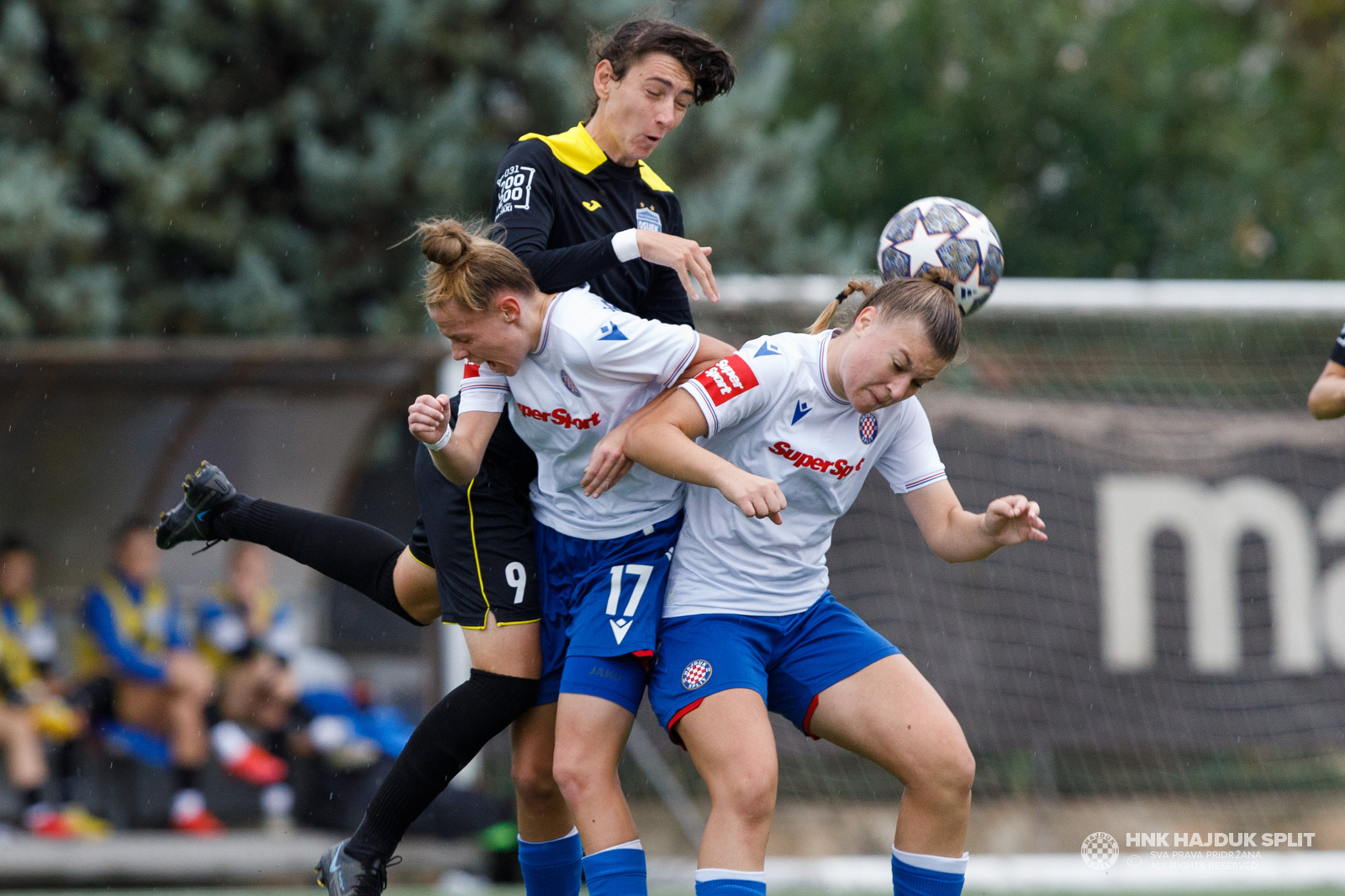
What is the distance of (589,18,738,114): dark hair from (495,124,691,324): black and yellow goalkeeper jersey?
24 centimetres

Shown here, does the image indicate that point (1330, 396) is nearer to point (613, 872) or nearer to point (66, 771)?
point (613, 872)

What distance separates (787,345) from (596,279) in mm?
565

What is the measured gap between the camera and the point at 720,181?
10867 millimetres

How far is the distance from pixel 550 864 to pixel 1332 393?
8.68ft

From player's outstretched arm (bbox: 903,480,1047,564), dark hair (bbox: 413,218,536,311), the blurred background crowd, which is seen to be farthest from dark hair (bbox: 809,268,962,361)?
the blurred background crowd

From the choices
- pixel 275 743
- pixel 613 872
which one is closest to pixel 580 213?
pixel 613 872

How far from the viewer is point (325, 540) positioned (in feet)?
13.7

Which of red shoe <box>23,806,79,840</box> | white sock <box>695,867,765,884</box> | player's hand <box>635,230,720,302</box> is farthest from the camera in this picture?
red shoe <box>23,806,79,840</box>

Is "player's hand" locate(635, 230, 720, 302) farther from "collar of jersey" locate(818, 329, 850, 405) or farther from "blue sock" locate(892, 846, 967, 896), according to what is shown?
"blue sock" locate(892, 846, 967, 896)

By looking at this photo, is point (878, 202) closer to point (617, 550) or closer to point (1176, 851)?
point (1176, 851)

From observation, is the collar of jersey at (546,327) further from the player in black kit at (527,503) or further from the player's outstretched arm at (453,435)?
the player's outstretched arm at (453,435)

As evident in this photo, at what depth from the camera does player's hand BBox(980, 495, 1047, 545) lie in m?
3.40

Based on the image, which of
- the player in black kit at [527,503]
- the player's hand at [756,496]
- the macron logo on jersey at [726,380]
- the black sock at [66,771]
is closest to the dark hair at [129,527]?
the black sock at [66,771]

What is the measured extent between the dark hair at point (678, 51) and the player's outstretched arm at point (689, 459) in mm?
933
